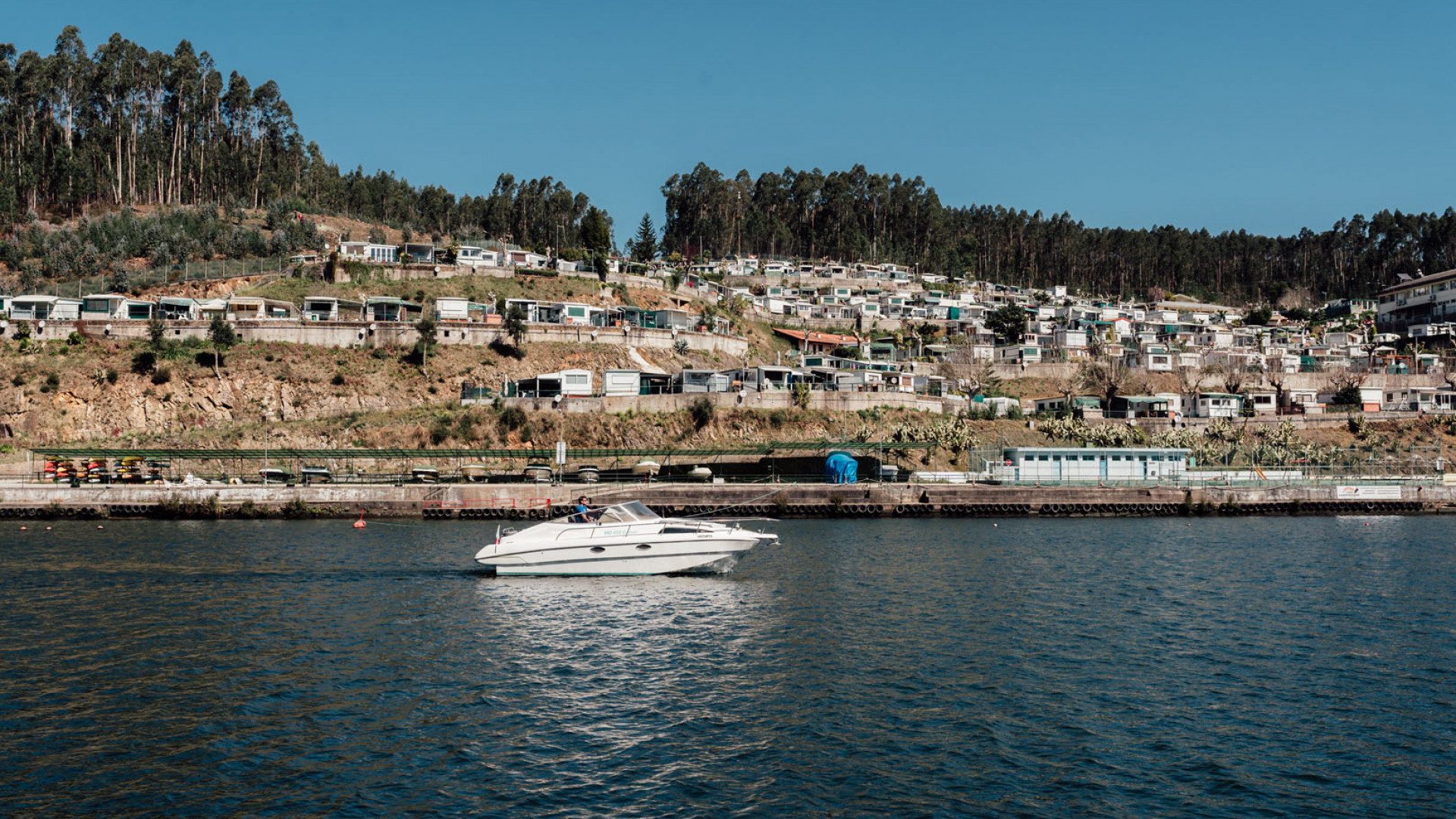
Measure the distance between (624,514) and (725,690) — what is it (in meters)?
17.3

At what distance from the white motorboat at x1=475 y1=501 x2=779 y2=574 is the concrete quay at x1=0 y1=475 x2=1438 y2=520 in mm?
23490

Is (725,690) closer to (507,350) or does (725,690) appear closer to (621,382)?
(621,382)

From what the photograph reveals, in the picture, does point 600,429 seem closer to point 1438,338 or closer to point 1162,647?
point 1162,647

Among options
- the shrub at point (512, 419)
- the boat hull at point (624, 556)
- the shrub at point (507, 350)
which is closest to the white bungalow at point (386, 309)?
the shrub at point (507, 350)

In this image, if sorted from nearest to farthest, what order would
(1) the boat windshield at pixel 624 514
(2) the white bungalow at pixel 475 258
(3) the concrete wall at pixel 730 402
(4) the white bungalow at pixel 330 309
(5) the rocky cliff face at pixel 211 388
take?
(1) the boat windshield at pixel 624 514, (5) the rocky cliff face at pixel 211 388, (3) the concrete wall at pixel 730 402, (4) the white bungalow at pixel 330 309, (2) the white bungalow at pixel 475 258

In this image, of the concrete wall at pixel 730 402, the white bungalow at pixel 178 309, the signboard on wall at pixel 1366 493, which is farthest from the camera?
the white bungalow at pixel 178 309

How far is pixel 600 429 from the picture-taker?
9069 centimetres

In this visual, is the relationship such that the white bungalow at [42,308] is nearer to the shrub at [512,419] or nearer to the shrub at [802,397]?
the shrub at [512,419]

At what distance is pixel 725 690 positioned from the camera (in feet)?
89.4

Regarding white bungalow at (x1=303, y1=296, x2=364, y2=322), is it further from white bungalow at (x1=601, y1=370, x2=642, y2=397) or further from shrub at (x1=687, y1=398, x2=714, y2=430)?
shrub at (x1=687, y1=398, x2=714, y2=430)

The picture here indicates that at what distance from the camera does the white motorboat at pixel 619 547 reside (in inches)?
1693

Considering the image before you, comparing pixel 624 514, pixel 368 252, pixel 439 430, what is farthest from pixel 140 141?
pixel 624 514

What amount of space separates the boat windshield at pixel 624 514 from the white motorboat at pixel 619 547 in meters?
0.03

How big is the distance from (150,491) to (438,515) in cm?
2056
